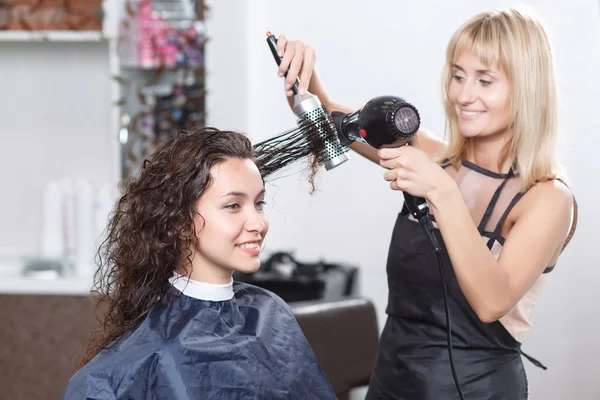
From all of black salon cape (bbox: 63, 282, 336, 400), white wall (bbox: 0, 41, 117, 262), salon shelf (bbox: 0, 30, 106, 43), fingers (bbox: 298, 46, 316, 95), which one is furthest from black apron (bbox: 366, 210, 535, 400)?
white wall (bbox: 0, 41, 117, 262)

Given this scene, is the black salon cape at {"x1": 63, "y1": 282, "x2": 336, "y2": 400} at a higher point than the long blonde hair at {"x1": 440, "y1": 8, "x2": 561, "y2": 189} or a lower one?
lower

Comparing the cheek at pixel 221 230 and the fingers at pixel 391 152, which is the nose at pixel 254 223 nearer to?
the cheek at pixel 221 230

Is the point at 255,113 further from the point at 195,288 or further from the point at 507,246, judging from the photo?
the point at 507,246

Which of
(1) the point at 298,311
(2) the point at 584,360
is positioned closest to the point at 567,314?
(2) the point at 584,360

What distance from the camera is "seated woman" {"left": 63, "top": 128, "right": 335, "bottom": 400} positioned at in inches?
54.2

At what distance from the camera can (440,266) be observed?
146cm

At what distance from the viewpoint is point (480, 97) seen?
156cm

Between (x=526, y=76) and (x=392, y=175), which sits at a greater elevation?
(x=526, y=76)

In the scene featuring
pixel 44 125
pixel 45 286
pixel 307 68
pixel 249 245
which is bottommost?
pixel 45 286

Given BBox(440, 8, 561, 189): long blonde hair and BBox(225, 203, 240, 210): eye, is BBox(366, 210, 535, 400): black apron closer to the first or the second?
BBox(440, 8, 561, 189): long blonde hair

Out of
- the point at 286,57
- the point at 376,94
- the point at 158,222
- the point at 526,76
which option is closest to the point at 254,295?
the point at 158,222

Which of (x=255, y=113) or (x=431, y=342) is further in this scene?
(x=255, y=113)

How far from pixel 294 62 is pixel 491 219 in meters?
0.54

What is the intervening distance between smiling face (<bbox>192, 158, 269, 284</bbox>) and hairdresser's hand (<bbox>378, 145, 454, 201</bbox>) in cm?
30
